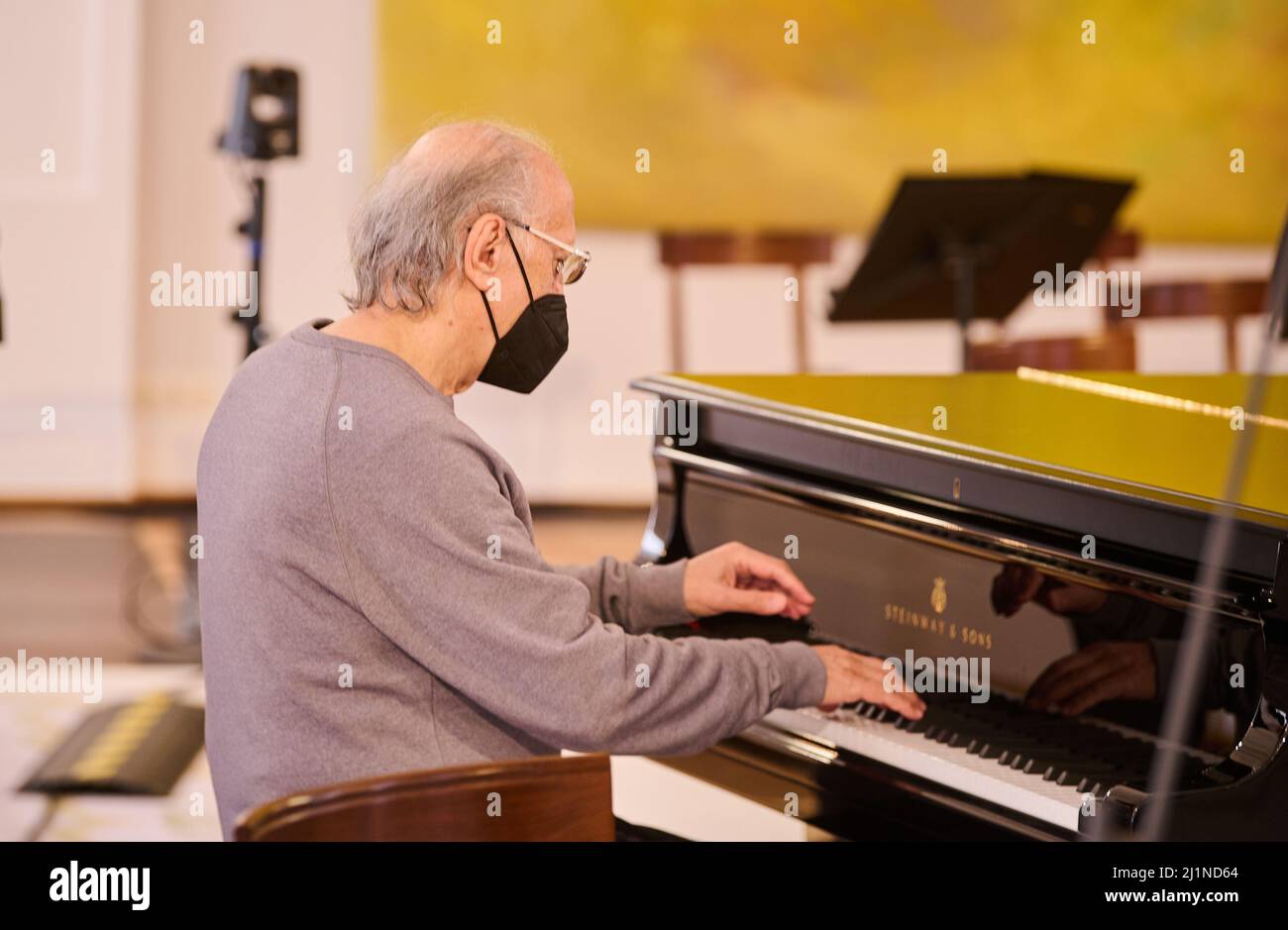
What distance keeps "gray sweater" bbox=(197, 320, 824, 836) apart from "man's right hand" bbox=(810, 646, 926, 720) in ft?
0.39

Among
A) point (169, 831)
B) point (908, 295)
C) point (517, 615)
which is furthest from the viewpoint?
point (908, 295)

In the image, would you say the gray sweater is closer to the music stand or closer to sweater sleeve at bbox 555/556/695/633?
sweater sleeve at bbox 555/556/695/633

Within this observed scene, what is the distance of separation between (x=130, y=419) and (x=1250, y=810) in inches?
242

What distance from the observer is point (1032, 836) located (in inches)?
63.1

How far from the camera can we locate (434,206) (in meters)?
1.62

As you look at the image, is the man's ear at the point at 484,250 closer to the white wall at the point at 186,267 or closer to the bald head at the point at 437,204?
the bald head at the point at 437,204

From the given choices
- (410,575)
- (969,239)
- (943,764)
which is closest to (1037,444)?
(943,764)

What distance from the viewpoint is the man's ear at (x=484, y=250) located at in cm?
163

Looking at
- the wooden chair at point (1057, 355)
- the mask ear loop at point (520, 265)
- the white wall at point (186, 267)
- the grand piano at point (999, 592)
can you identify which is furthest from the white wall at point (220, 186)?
the mask ear loop at point (520, 265)

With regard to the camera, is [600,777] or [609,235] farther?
[609,235]

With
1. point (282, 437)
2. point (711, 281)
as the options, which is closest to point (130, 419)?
point (711, 281)

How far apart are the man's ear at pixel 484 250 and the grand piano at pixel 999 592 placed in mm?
627

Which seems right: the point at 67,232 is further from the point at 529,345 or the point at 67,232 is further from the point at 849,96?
the point at 529,345
